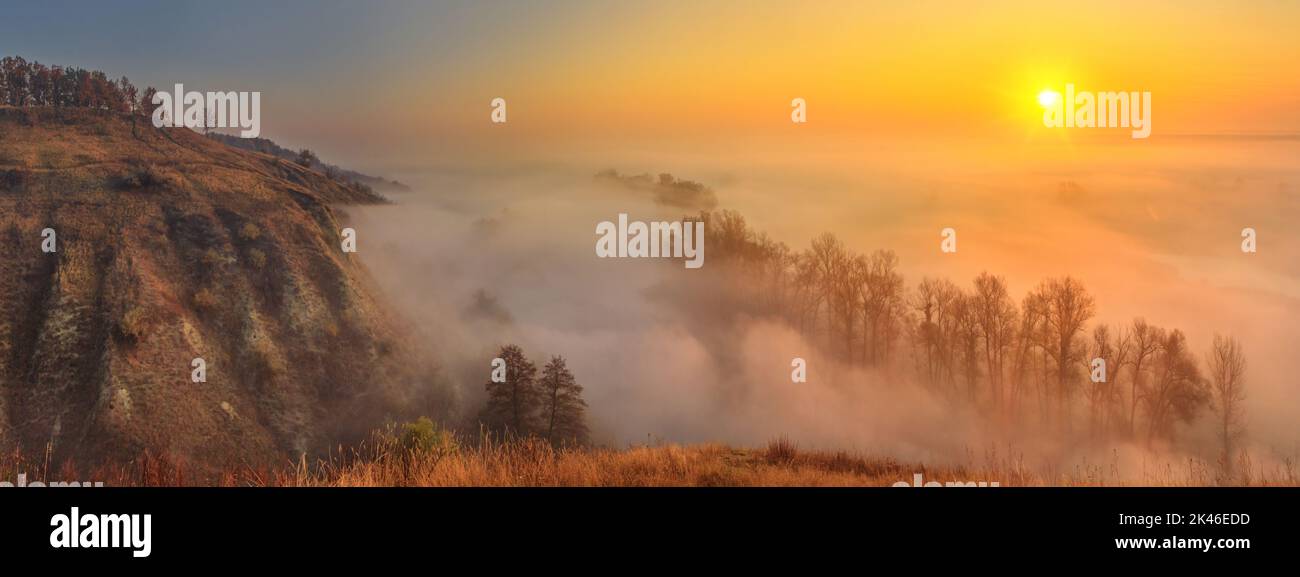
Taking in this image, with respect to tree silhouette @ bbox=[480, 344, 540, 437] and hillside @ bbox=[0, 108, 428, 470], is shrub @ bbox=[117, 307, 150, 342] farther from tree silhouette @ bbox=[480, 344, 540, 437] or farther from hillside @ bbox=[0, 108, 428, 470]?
tree silhouette @ bbox=[480, 344, 540, 437]

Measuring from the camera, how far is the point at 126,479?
1588cm

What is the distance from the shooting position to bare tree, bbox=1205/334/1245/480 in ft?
359

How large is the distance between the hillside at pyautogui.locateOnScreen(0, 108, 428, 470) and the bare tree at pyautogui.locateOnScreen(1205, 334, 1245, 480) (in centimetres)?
12015

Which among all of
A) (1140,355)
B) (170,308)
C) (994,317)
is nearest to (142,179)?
(170,308)

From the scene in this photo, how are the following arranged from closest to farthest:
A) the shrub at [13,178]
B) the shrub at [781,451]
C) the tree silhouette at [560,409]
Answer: the shrub at [781,451], the tree silhouette at [560,409], the shrub at [13,178]

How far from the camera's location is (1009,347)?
125 metres

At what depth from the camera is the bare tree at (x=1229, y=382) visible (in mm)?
109375

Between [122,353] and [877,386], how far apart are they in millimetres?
114587

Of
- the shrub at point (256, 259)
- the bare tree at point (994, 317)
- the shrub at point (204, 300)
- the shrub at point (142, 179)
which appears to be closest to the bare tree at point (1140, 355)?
the bare tree at point (994, 317)

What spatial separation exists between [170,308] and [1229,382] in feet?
487

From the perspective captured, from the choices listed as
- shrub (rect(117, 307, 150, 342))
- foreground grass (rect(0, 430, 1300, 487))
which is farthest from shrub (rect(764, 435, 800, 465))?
shrub (rect(117, 307, 150, 342))

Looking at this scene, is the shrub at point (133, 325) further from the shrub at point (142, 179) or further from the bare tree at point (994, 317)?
the bare tree at point (994, 317)

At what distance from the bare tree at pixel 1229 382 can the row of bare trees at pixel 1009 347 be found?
0.25m

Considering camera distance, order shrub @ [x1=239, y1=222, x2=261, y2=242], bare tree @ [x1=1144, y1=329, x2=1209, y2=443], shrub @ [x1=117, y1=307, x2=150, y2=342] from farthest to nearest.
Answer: bare tree @ [x1=1144, y1=329, x2=1209, y2=443], shrub @ [x1=239, y1=222, x2=261, y2=242], shrub @ [x1=117, y1=307, x2=150, y2=342]
